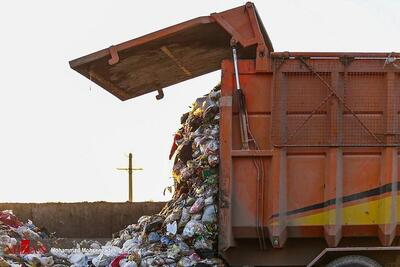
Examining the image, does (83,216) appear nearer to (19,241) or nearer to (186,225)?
(19,241)

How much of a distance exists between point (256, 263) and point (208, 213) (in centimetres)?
54

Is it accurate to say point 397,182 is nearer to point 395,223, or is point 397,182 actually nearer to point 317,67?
point 395,223

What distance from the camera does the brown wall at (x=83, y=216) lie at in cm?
761

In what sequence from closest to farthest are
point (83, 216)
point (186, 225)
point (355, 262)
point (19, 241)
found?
point (355, 262)
point (186, 225)
point (19, 241)
point (83, 216)

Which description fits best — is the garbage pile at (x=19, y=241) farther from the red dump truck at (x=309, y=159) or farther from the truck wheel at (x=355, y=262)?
the truck wheel at (x=355, y=262)

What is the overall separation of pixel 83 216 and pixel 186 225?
2619mm

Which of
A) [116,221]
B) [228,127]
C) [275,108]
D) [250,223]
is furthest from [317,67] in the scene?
[116,221]

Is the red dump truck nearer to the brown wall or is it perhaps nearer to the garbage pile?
the garbage pile

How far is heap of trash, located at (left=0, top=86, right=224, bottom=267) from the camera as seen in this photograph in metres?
5.25

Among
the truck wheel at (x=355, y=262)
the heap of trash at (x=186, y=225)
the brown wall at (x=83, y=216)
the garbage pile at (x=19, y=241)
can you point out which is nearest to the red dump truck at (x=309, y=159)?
the truck wheel at (x=355, y=262)

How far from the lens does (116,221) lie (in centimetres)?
767

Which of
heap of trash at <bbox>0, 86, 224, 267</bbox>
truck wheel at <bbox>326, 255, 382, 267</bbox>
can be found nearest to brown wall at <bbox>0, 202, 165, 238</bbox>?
heap of trash at <bbox>0, 86, 224, 267</bbox>

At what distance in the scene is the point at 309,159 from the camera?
5.18 m

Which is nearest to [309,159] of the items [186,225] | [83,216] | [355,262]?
[355,262]
